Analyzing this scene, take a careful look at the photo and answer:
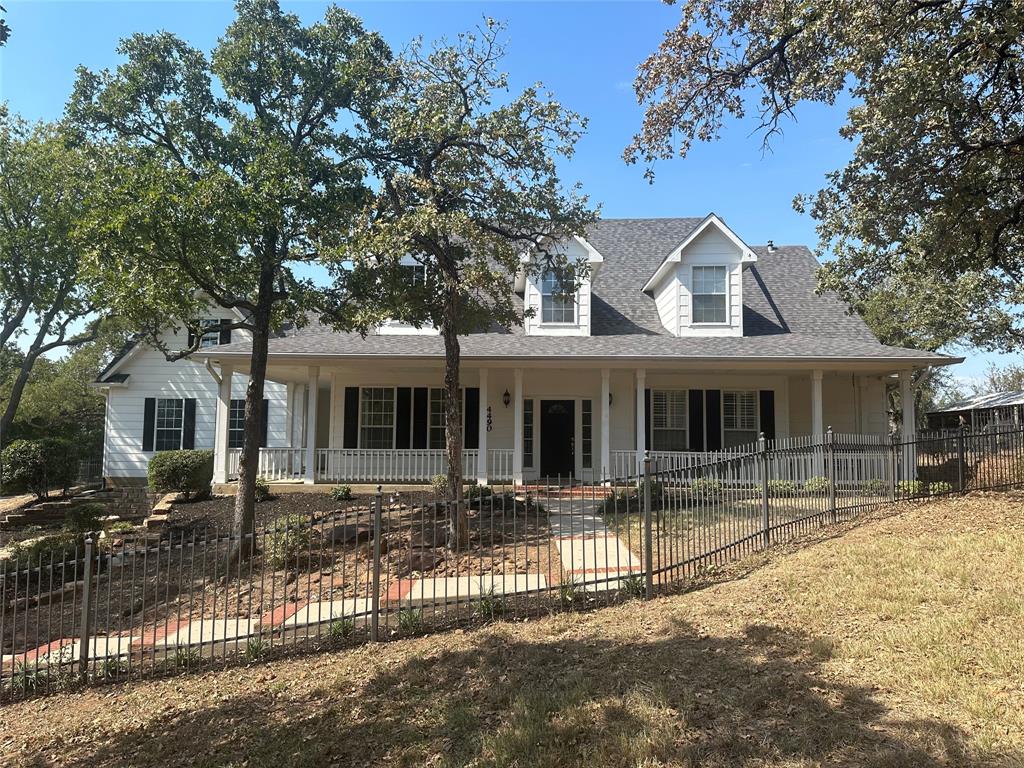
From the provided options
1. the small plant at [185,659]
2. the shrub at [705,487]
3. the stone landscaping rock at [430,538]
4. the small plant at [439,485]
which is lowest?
the small plant at [185,659]

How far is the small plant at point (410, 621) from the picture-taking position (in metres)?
6.13

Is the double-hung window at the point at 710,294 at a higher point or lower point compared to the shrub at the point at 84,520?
higher

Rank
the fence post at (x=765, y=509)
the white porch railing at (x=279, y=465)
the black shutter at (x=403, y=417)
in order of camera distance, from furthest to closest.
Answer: the black shutter at (x=403, y=417)
the white porch railing at (x=279, y=465)
the fence post at (x=765, y=509)

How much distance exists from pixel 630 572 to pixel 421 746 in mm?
3604

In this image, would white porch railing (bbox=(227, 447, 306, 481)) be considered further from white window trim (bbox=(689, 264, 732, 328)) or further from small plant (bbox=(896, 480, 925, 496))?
small plant (bbox=(896, 480, 925, 496))

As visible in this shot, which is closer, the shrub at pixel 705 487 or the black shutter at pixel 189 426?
the shrub at pixel 705 487

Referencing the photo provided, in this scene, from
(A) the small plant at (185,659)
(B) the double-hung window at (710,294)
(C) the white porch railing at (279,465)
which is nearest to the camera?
(A) the small plant at (185,659)

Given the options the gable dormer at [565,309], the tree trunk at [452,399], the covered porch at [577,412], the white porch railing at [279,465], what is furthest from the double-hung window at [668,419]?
the white porch railing at [279,465]

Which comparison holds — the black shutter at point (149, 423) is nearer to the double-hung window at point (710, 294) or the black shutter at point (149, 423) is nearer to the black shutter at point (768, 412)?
the double-hung window at point (710, 294)

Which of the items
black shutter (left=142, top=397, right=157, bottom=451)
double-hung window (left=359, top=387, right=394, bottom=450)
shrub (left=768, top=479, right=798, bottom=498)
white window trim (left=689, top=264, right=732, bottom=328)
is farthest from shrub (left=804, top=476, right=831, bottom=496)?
black shutter (left=142, top=397, right=157, bottom=451)

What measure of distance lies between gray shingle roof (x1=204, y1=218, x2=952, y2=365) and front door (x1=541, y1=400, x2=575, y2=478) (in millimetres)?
2058

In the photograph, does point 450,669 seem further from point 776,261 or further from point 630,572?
point 776,261

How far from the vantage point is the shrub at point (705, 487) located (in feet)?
24.3

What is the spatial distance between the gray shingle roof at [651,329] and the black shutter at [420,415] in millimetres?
1669
